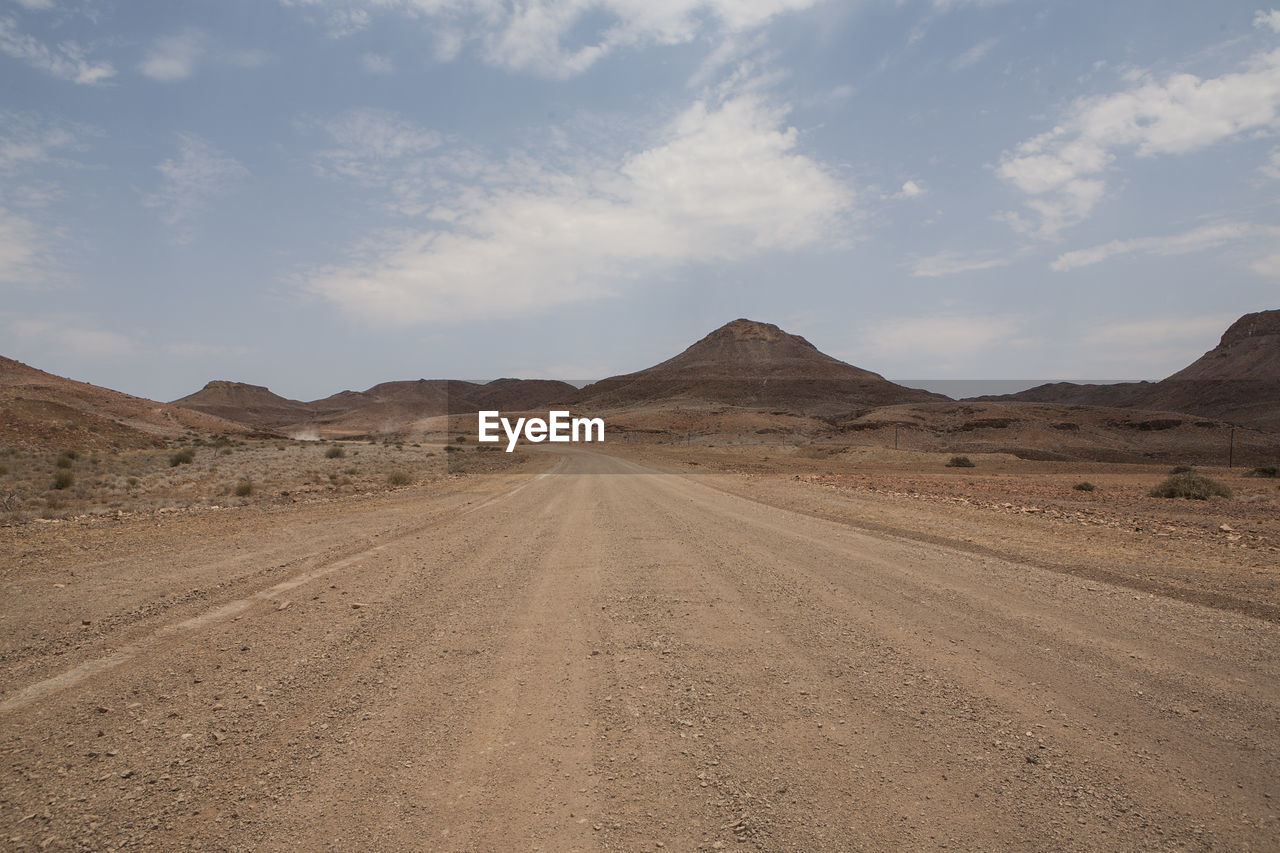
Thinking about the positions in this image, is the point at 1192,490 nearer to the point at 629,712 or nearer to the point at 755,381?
the point at 629,712

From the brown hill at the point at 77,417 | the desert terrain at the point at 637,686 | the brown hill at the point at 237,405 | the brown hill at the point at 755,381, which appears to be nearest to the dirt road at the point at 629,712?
the desert terrain at the point at 637,686

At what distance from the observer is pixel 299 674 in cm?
482

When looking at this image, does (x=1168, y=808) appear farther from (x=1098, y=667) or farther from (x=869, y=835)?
(x=1098, y=667)

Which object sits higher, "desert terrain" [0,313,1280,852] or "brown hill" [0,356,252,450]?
"brown hill" [0,356,252,450]

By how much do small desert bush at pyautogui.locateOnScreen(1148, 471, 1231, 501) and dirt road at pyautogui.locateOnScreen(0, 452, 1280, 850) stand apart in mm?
16513

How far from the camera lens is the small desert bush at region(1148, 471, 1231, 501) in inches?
782

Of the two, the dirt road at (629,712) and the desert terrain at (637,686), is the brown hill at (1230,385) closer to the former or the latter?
the desert terrain at (637,686)

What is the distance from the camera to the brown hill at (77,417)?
1634 inches

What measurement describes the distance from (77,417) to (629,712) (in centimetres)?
6383

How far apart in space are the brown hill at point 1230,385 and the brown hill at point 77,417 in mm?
111783

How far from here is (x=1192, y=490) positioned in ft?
65.7

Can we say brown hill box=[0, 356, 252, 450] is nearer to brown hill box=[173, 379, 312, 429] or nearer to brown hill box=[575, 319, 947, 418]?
brown hill box=[575, 319, 947, 418]

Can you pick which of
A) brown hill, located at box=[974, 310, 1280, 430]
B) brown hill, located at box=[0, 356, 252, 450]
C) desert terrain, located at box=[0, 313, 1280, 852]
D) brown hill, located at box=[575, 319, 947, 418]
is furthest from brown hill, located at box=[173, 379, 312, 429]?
desert terrain, located at box=[0, 313, 1280, 852]

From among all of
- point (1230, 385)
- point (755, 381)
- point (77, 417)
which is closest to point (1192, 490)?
point (77, 417)
